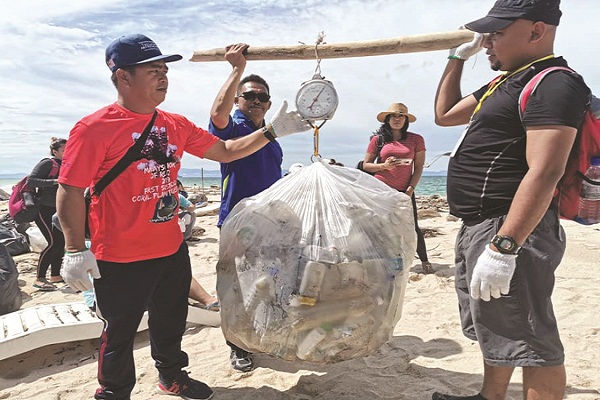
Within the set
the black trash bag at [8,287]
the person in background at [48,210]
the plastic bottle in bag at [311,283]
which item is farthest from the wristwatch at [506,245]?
the person in background at [48,210]

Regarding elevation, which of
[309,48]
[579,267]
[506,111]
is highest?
[309,48]

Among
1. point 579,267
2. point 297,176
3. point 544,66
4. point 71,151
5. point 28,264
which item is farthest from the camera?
point 28,264

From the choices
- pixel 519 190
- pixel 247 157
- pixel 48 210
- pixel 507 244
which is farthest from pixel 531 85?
pixel 48 210

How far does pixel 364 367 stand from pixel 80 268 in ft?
5.66

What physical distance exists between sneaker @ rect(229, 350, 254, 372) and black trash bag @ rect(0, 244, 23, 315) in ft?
7.16

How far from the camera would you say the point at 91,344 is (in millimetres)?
3100

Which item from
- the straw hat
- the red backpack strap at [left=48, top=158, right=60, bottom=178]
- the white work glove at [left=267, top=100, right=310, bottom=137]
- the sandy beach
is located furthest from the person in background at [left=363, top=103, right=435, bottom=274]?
the red backpack strap at [left=48, top=158, right=60, bottom=178]

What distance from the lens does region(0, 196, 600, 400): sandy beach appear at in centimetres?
241

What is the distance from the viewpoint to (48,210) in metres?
4.70

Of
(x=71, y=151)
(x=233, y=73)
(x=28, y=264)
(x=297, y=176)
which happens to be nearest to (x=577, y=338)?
(x=297, y=176)

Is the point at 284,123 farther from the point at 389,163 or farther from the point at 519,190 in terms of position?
the point at 389,163

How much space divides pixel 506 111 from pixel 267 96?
153cm

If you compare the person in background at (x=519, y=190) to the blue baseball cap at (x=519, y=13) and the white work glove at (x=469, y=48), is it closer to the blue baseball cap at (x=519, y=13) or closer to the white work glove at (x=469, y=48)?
the blue baseball cap at (x=519, y=13)

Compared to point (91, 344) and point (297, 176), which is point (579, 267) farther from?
point (91, 344)
